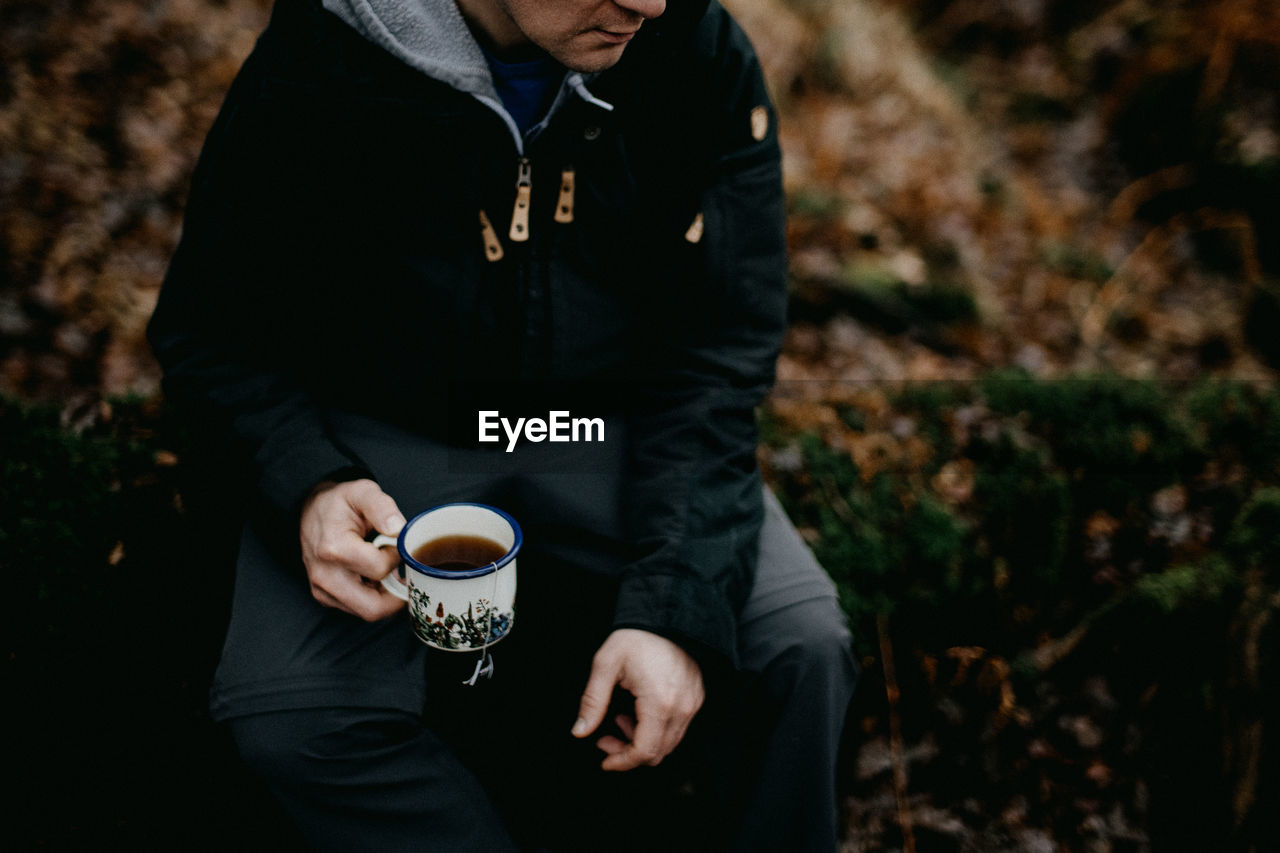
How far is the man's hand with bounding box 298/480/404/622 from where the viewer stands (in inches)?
64.0

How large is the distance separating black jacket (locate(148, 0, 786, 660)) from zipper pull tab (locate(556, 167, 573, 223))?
0.07 ft

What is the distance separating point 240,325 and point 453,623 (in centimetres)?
91

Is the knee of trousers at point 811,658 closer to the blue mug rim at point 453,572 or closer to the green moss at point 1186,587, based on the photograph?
the blue mug rim at point 453,572

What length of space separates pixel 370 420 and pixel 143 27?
474 centimetres

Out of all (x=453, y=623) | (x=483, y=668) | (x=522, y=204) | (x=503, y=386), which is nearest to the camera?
(x=453, y=623)

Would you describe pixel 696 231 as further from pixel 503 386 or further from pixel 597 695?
pixel 597 695

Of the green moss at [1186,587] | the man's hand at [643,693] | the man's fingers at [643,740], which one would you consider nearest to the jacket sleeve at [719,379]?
the man's hand at [643,693]

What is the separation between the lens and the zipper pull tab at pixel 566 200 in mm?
1872

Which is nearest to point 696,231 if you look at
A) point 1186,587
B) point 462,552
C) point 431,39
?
point 431,39

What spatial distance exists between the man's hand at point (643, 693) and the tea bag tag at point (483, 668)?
0.85 feet

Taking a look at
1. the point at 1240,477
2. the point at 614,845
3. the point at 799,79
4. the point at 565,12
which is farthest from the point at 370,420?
the point at 799,79

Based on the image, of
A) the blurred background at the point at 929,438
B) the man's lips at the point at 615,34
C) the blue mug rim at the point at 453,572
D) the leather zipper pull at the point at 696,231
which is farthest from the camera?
the blurred background at the point at 929,438

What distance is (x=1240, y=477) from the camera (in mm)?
3396

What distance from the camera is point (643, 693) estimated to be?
172 cm
